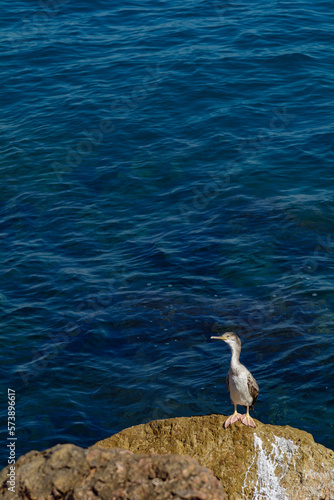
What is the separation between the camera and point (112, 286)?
17.6 m

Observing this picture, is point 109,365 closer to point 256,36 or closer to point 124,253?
point 124,253

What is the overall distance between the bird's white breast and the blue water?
3.02 m

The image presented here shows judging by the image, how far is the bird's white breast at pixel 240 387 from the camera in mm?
10156

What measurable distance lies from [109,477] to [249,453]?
2827mm

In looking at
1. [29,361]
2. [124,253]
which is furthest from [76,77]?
[29,361]

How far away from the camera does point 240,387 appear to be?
401 inches

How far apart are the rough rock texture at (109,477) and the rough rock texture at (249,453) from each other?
2.06 meters

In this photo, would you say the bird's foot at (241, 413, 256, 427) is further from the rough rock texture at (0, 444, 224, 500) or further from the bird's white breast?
the rough rock texture at (0, 444, 224, 500)

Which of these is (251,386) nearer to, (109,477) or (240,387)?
(240,387)

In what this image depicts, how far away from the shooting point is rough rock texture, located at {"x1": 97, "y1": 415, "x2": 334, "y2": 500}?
9.20m

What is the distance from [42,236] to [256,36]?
16543 millimetres

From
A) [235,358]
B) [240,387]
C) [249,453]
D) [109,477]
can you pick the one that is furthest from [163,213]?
[109,477]

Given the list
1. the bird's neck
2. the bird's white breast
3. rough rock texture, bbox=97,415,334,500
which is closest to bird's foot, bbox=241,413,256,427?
rough rock texture, bbox=97,415,334,500

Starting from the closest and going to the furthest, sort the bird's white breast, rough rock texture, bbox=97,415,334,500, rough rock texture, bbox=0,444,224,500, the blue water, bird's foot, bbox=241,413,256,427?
1. rough rock texture, bbox=0,444,224,500
2. rough rock texture, bbox=97,415,334,500
3. bird's foot, bbox=241,413,256,427
4. the bird's white breast
5. the blue water
